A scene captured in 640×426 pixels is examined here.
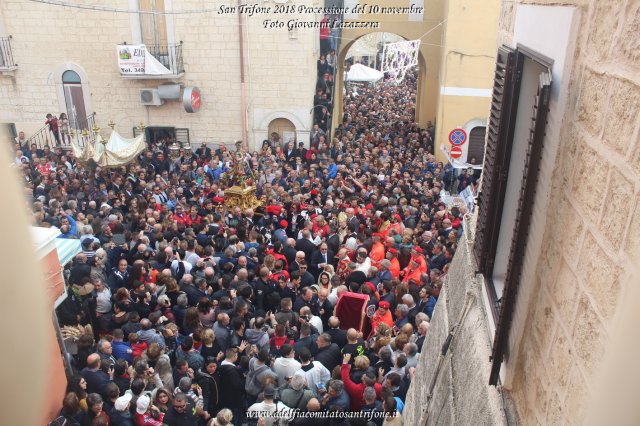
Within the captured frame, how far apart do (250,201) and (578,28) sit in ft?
33.5

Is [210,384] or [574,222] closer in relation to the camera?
[574,222]

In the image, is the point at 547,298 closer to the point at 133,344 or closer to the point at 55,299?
the point at 133,344

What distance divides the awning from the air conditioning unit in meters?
11.1

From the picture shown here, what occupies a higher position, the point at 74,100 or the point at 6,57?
the point at 6,57

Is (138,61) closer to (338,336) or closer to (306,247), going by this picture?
(306,247)

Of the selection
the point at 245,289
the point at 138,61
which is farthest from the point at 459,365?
the point at 138,61

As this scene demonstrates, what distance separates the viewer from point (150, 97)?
60.2 feet

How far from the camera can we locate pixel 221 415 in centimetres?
533

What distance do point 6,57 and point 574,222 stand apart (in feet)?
66.9

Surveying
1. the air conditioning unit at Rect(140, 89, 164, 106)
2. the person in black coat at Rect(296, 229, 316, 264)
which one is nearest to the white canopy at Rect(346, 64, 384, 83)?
the air conditioning unit at Rect(140, 89, 164, 106)

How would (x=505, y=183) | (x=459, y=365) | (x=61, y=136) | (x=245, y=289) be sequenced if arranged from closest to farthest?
(x=505, y=183) → (x=459, y=365) → (x=245, y=289) → (x=61, y=136)

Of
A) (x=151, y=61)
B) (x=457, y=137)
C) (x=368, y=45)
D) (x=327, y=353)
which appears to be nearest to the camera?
(x=327, y=353)

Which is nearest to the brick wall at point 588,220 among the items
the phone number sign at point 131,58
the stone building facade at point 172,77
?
the stone building facade at point 172,77

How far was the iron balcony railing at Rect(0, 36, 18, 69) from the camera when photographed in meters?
18.1
